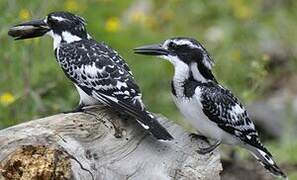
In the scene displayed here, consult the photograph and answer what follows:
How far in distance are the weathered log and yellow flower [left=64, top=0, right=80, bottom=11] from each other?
2.94 m

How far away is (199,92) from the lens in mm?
5992

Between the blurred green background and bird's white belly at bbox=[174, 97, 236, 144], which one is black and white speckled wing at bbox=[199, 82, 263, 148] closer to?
bird's white belly at bbox=[174, 97, 236, 144]

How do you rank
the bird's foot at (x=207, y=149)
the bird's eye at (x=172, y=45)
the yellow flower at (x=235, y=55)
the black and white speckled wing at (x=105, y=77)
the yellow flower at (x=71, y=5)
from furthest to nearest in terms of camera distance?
the yellow flower at (x=235, y=55) < the yellow flower at (x=71, y=5) < the bird's eye at (x=172, y=45) < the bird's foot at (x=207, y=149) < the black and white speckled wing at (x=105, y=77)

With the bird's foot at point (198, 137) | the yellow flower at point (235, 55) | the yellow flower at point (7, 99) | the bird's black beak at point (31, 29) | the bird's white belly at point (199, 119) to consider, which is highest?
the yellow flower at point (235, 55)

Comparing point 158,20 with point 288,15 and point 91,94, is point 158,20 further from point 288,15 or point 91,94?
point 91,94

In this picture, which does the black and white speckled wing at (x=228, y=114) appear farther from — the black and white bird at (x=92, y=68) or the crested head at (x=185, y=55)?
the black and white bird at (x=92, y=68)

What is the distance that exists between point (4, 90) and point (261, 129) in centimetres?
334

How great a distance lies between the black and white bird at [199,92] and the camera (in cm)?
598

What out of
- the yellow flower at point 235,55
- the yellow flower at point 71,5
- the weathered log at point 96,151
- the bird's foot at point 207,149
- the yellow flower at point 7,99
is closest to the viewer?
the weathered log at point 96,151

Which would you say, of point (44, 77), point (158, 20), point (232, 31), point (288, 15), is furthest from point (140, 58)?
point (288, 15)

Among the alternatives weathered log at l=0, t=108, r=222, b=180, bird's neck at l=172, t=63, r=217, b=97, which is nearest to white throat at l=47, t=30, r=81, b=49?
weathered log at l=0, t=108, r=222, b=180

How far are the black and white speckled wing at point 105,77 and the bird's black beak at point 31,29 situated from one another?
19 centimetres

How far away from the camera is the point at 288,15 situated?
13.4 metres

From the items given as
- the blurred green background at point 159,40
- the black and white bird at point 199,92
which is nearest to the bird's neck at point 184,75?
the black and white bird at point 199,92
